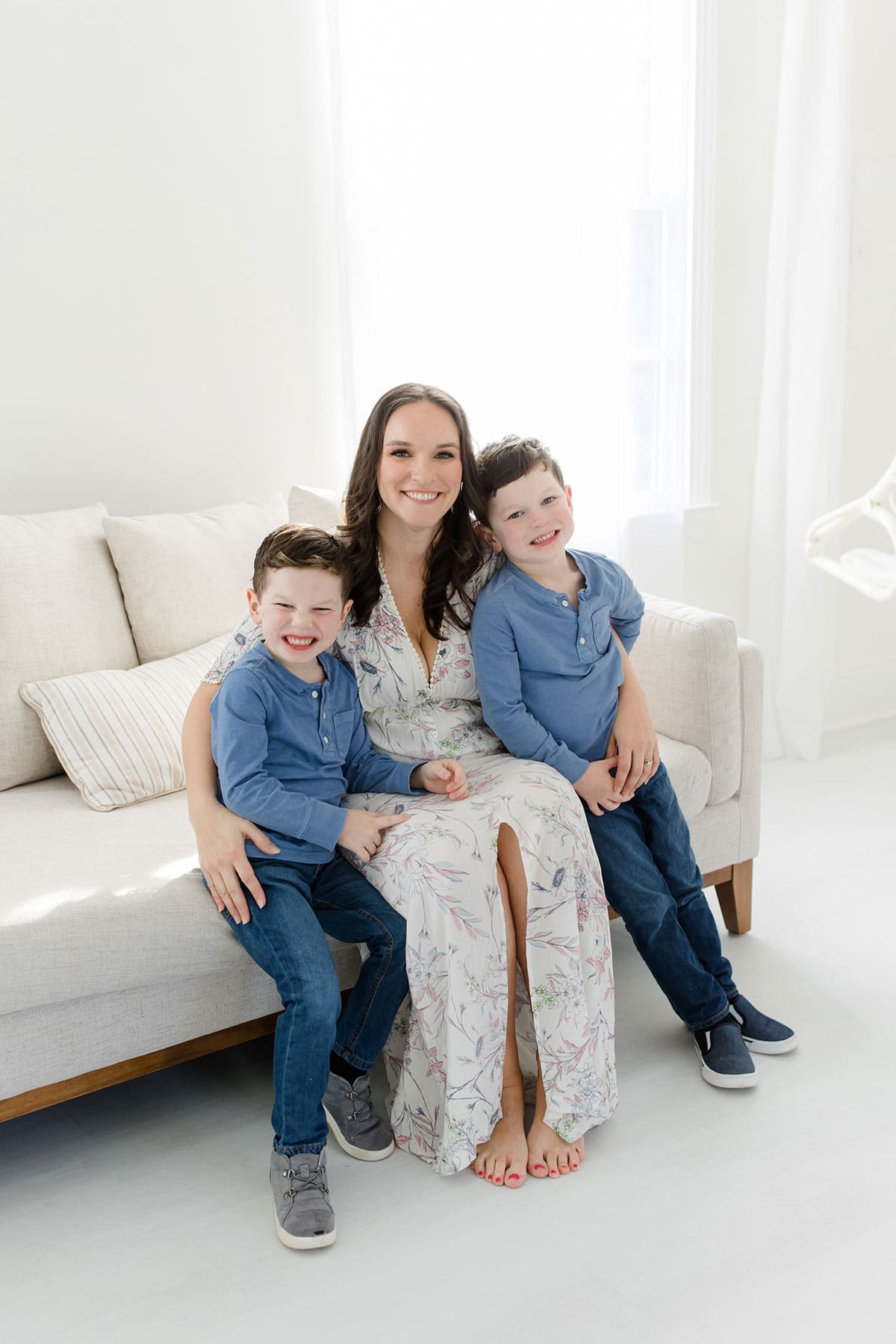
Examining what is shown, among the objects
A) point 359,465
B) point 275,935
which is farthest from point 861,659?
point 275,935

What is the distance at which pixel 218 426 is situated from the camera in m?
2.71

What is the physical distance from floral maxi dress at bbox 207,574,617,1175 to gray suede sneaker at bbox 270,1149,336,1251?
18 cm

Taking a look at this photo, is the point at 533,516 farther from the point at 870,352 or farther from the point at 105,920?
the point at 870,352

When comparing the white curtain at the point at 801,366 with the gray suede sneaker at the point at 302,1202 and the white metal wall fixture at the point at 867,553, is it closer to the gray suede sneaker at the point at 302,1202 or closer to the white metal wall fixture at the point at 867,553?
the white metal wall fixture at the point at 867,553

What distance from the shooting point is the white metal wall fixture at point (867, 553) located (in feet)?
9.13

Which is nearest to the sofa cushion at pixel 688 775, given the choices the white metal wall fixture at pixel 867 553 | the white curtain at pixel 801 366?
the white metal wall fixture at pixel 867 553

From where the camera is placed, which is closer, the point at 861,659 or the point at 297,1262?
the point at 297,1262

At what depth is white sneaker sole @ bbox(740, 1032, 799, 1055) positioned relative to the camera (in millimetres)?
1965

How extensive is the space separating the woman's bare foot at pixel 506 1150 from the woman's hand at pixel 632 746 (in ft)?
1.64

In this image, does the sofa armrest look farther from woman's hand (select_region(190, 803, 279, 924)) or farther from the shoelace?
the shoelace

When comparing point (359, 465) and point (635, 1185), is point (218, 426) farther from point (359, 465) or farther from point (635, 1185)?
point (635, 1185)

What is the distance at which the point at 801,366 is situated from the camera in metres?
3.33

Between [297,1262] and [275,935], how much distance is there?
409mm

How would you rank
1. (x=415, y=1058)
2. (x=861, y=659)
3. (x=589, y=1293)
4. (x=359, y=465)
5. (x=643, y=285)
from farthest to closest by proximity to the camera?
(x=861, y=659)
(x=643, y=285)
(x=359, y=465)
(x=415, y=1058)
(x=589, y=1293)
